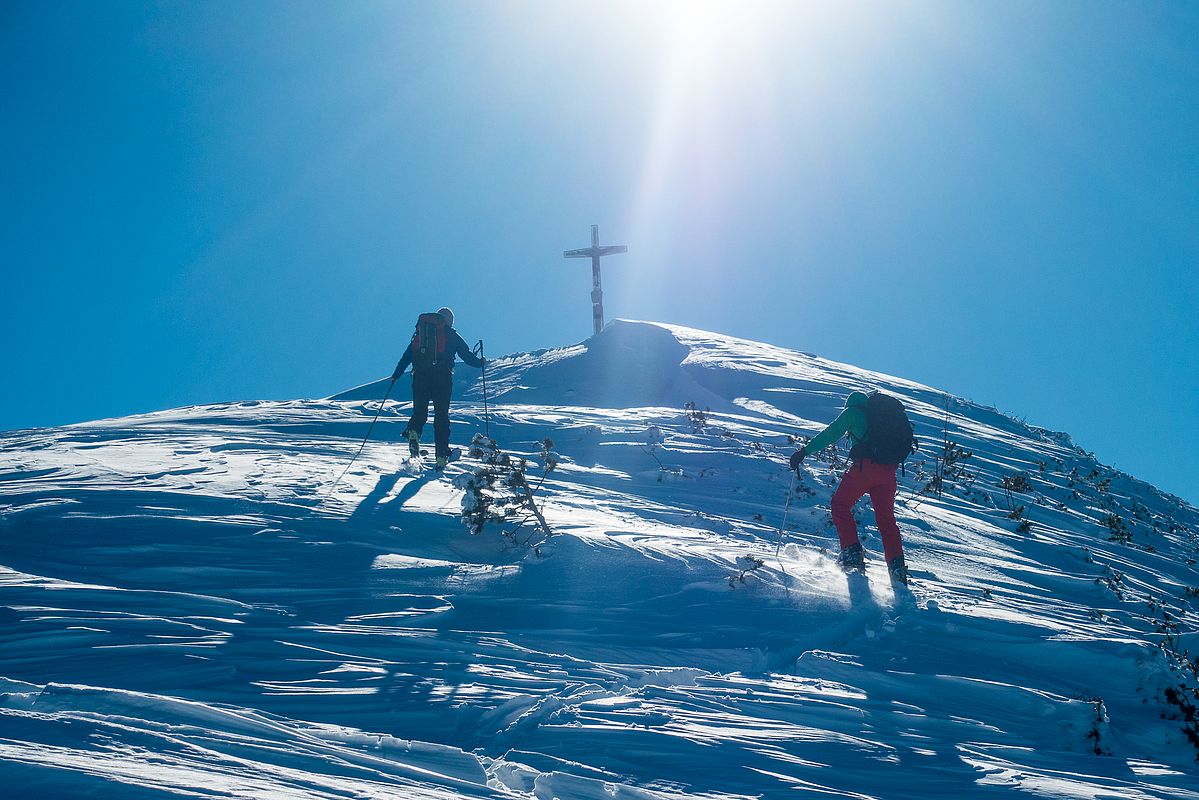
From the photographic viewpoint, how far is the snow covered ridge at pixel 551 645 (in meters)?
3.86

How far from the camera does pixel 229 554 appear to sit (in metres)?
6.68

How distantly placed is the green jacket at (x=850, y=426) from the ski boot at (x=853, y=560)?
905 mm

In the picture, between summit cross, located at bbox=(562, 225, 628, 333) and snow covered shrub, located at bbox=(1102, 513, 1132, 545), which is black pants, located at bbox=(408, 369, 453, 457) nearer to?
snow covered shrub, located at bbox=(1102, 513, 1132, 545)

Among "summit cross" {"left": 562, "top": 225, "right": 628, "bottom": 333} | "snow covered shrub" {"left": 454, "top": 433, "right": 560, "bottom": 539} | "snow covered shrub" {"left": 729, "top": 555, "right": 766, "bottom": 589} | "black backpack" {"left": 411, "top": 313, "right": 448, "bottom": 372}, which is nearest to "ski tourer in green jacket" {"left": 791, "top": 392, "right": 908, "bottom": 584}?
"snow covered shrub" {"left": 729, "top": 555, "right": 766, "bottom": 589}

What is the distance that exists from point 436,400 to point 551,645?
7.10 metres

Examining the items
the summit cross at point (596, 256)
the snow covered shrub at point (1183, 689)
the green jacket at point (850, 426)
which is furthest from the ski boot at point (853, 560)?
the summit cross at point (596, 256)

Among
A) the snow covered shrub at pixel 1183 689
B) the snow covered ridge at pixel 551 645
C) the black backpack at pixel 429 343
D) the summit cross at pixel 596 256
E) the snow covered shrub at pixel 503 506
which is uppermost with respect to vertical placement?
the summit cross at pixel 596 256

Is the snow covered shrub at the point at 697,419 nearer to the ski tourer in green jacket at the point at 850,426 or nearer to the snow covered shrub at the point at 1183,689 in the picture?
the ski tourer in green jacket at the point at 850,426

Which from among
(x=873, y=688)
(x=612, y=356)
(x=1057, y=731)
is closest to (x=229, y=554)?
(x=873, y=688)

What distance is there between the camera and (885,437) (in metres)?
7.66

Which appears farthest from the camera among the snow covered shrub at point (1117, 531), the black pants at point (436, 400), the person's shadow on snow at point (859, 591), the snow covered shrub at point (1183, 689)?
the snow covered shrub at point (1117, 531)

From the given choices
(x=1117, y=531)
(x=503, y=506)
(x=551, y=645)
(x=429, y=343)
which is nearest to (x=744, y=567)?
(x=503, y=506)

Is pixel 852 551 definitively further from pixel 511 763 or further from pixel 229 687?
pixel 229 687

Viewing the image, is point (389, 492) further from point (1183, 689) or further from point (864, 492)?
point (1183, 689)
